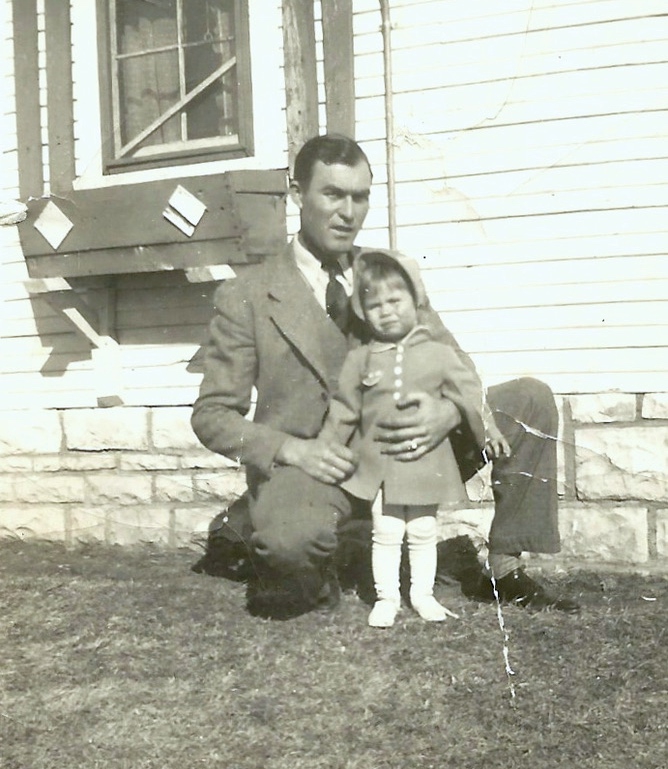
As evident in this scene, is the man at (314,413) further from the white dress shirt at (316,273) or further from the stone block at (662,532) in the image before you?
the stone block at (662,532)

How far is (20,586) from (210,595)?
2.97 ft

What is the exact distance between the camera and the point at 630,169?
361 cm

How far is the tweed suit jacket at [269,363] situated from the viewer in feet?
10.2

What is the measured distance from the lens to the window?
4.10 m

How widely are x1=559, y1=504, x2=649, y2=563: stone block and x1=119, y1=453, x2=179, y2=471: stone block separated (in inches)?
71.2

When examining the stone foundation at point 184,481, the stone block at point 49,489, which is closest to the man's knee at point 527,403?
the stone foundation at point 184,481

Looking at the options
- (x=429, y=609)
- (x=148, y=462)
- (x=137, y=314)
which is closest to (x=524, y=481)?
(x=429, y=609)

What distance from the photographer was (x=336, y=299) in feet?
10.3

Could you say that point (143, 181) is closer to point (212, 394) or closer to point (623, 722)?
point (212, 394)

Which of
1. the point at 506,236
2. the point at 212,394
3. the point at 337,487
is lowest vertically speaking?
the point at 337,487

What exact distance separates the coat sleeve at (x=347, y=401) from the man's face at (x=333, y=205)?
39 cm

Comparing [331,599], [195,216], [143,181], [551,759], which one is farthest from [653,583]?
[143,181]

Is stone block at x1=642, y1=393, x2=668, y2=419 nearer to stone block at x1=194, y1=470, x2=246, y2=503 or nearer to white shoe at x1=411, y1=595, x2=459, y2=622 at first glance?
white shoe at x1=411, y1=595, x2=459, y2=622

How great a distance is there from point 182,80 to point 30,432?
6.03 feet
